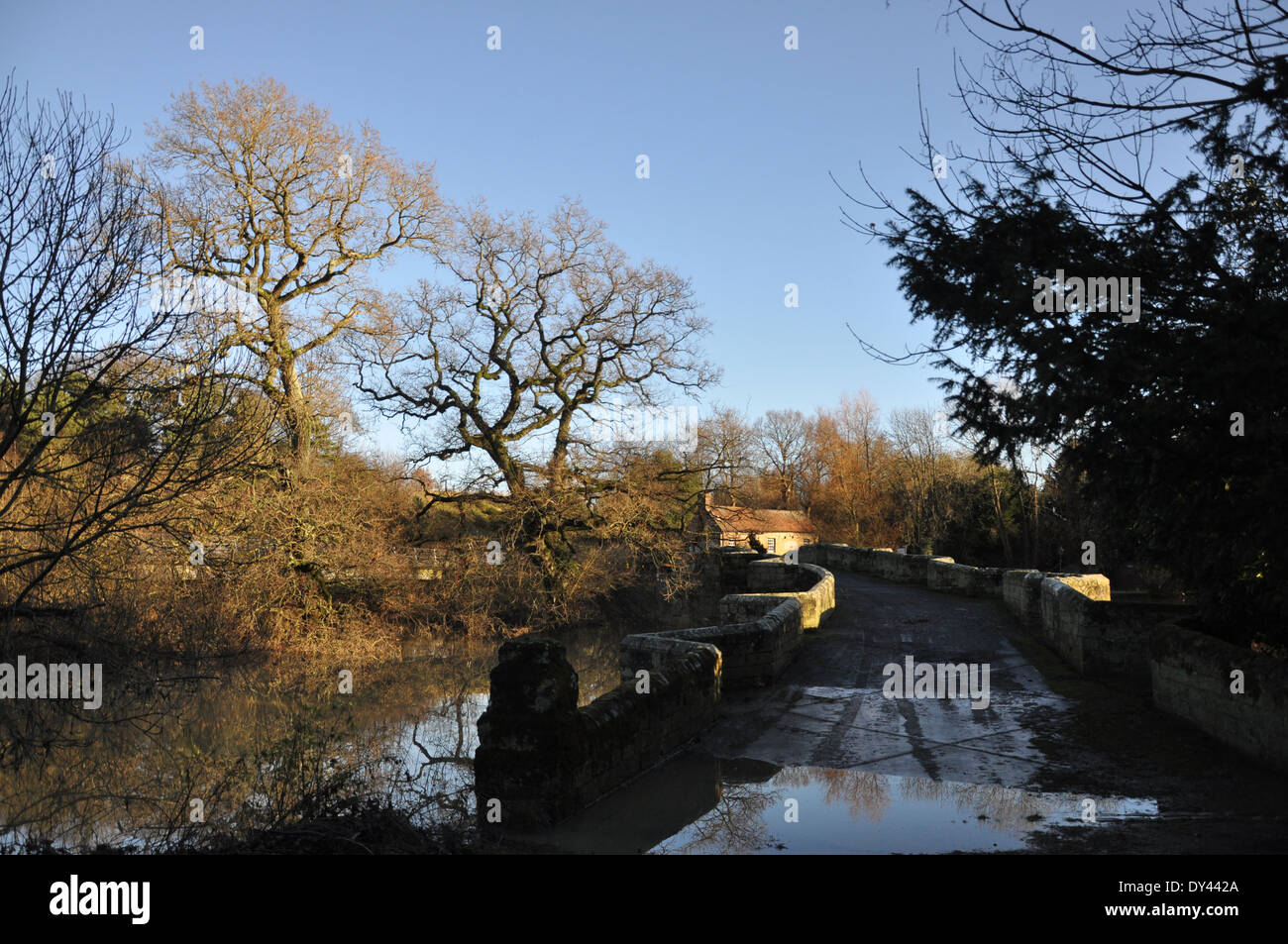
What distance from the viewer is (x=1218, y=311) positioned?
6.31 m

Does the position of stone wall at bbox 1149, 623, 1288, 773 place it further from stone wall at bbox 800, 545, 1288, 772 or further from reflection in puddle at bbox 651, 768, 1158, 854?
reflection in puddle at bbox 651, 768, 1158, 854

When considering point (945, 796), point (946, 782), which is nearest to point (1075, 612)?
point (946, 782)

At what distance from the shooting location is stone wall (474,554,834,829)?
7.25 m

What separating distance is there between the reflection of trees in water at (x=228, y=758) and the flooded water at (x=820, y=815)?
1675 millimetres

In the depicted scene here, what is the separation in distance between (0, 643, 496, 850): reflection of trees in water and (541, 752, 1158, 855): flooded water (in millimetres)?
1675

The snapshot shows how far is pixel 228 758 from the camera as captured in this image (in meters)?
11.6

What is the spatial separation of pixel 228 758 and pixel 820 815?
831 cm

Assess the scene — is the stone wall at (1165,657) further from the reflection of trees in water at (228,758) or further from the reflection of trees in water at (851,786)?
the reflection of trees in water at (228,758)

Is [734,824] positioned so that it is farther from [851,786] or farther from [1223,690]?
[1223,690]

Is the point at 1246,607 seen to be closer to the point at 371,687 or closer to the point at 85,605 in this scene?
the point at 85,605

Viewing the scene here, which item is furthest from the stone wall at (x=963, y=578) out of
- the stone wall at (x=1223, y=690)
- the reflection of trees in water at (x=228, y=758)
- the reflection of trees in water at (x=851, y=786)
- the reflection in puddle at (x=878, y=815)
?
the reflection in puddle at (x=878, y=815)

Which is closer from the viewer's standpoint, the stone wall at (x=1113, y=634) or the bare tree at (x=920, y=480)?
the stone wall at (x=1113, y=634)

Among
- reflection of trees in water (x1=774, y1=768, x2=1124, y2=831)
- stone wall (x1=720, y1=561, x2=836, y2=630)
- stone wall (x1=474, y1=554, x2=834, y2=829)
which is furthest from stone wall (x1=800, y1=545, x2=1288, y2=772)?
stone wall (x1=474, y1=554, x2=834, y2=829)

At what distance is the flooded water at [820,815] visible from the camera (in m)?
6.54
